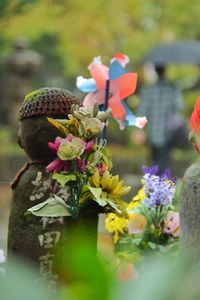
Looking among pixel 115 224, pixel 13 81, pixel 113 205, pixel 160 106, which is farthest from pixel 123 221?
pixel 13 81

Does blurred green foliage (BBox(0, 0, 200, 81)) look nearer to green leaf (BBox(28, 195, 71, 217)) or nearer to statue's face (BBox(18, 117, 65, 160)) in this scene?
statue's face (BBox(18, 117, 65, 160))

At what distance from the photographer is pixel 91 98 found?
3.02m

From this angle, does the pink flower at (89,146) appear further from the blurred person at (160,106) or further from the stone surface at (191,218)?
the blurred person at (160,106)

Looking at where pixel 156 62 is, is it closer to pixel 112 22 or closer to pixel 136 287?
pixel 112 22

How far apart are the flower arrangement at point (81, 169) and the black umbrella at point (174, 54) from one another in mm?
10851

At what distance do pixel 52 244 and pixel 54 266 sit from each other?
0.23 feet

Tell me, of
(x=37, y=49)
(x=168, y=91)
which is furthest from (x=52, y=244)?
(x=37, y=49)

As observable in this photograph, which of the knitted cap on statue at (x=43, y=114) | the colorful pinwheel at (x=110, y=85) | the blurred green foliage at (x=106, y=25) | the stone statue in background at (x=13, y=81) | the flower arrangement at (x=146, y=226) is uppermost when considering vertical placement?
the blurred green foliage at (x=106, y=25)

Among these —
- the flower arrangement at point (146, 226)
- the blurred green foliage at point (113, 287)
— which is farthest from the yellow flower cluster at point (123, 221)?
the blurred green foliage at point (113, 287)

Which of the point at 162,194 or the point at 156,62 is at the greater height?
the point at 156,62

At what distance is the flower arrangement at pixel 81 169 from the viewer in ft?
7.04

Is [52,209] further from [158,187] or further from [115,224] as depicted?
[115,224]

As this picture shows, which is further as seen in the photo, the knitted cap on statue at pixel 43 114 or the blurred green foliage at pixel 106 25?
the blurred green foliage at pixel 106 25

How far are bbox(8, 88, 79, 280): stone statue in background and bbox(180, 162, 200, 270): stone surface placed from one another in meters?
0.42
